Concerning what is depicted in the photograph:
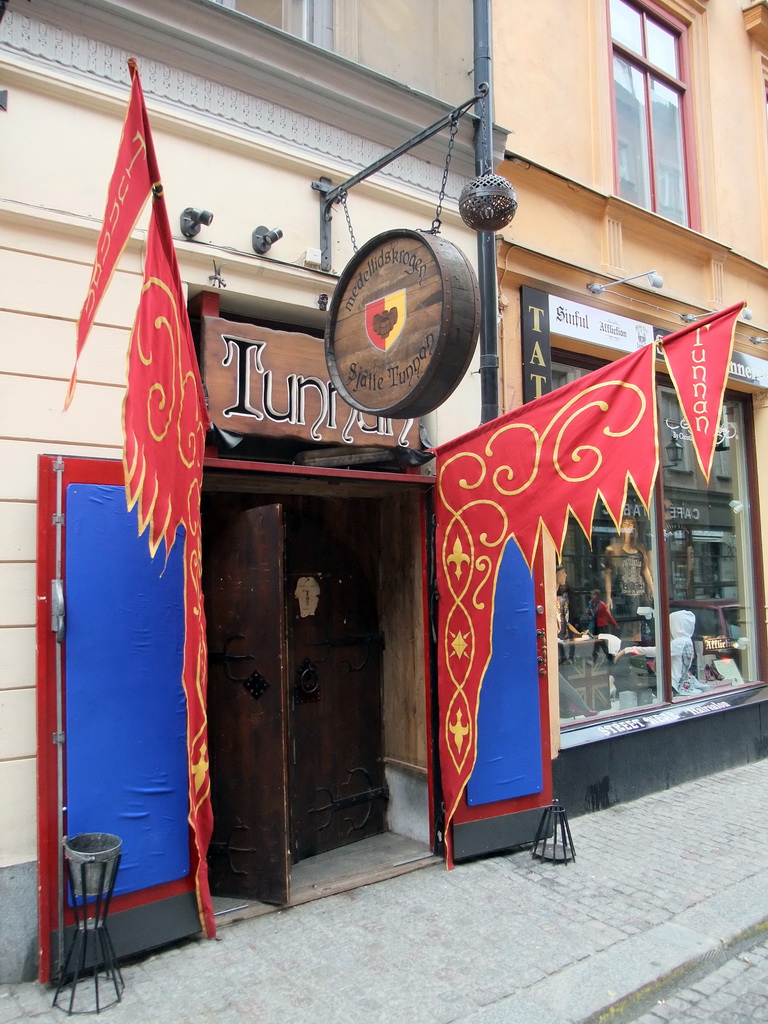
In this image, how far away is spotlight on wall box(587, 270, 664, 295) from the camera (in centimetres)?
713

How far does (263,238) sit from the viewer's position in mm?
4969

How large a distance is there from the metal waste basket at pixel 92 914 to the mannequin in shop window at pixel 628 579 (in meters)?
5.13

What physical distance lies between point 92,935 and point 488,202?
4.52m

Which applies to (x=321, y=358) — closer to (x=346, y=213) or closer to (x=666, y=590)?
(x=346, y=213)

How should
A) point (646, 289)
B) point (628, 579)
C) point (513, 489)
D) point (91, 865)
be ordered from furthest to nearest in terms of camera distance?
1. point (628, 579)
2. point (646, 289)
3. point (513, 489)
4. point (91, 865)

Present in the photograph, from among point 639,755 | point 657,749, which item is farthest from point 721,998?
point 657,749

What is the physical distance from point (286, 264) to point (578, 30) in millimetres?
4362

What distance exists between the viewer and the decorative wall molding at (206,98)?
14.1 ft

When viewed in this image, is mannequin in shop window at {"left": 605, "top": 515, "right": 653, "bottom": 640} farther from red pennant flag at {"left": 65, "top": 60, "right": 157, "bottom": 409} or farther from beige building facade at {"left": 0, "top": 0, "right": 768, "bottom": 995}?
red pennant flag at {"left": 65, "top": 60, "right": 157, "bottom": 409}

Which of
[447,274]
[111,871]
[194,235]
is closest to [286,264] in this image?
[194,235]

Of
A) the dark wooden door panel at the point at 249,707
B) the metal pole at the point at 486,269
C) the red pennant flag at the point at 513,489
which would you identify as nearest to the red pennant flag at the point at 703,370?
the red pennant flag at the point at 513,489

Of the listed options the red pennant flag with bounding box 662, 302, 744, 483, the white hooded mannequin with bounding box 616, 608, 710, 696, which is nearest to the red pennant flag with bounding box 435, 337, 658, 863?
the red pennant flag with bounding box 662, 302, 744, 483

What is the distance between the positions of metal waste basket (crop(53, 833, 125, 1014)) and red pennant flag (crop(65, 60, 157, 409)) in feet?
6.87

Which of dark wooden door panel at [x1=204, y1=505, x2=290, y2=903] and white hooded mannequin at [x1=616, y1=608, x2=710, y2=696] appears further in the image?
white hooded mannequin at [x1=616, y1=608, x2=710, y2=696]
